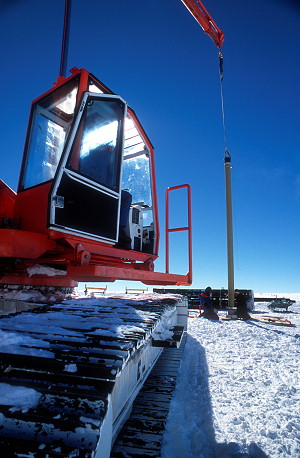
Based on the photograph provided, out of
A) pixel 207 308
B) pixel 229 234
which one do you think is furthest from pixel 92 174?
pixel 229 234

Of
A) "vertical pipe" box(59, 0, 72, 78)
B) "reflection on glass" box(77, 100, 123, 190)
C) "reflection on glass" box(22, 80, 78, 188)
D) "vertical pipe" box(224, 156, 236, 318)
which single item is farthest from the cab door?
"vertical pipe" box(224, 156, 236, 318)

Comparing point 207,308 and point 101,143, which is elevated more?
point 101,143

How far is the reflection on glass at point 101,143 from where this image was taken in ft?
11.1

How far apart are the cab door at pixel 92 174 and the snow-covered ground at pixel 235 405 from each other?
2.12 m

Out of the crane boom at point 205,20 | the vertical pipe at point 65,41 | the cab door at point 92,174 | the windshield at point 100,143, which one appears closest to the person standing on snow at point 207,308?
the cab door at point 92,174

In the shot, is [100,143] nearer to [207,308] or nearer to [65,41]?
[65,41]

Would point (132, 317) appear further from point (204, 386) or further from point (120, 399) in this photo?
point (204, 386)

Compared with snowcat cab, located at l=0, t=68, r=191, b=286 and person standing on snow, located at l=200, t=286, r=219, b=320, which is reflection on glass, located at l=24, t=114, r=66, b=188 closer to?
snowcat cab, located at l=0, t=68, r=191, b=286

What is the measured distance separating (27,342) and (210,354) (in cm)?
434

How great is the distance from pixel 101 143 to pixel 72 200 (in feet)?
3.57

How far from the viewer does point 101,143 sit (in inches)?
144

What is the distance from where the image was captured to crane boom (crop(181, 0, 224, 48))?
39.0 ft

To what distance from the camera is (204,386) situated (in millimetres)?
3391

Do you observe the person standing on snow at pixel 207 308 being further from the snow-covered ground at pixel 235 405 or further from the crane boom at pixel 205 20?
the crane boom at pixel 205 20
